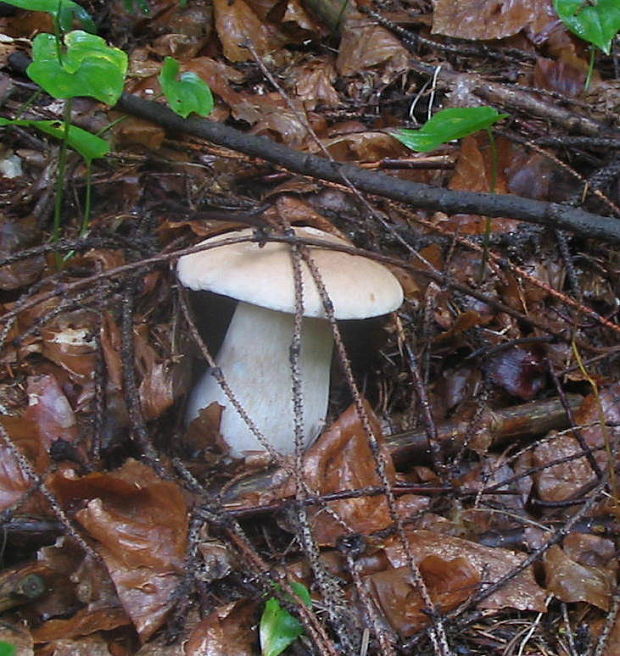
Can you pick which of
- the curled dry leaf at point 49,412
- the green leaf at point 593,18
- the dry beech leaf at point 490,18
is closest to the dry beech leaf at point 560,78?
the dry beech leaf at point 490,18

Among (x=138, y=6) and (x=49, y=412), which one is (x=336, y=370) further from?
(x=138, y=6)

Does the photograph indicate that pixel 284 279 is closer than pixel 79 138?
Yes

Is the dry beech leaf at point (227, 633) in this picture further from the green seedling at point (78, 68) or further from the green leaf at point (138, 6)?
the green leaf at point (138, 6)

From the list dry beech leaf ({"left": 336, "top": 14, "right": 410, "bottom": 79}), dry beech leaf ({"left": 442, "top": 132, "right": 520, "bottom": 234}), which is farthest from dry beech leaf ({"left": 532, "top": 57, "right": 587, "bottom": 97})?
dry beech leaf ({"left": 336, "top": 14, "right": 410, "bottom": 79})

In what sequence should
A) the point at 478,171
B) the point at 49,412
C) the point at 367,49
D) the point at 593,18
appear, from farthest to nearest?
the point at 367,49, the point at 478,171, the point at 593,18, the point at 49,412

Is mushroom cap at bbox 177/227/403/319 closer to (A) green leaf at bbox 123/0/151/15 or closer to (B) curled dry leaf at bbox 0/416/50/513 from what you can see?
(B) curled dry leaf at bbox 0/416/50/513

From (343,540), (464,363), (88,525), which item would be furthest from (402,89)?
(88,525)

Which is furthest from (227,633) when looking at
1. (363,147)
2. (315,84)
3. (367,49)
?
(367,49)
